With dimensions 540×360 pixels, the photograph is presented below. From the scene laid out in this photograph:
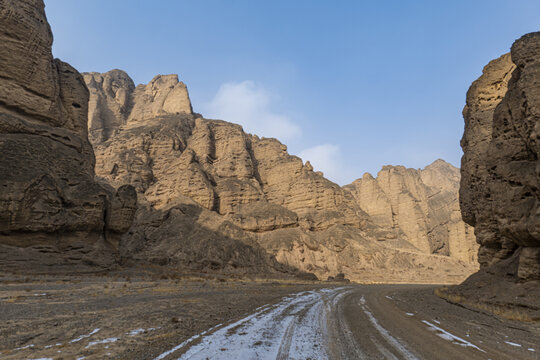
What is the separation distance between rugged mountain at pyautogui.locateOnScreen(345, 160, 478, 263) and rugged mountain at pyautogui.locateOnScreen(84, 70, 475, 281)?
1473 centimetres

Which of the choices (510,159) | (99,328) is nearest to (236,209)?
(510,159)

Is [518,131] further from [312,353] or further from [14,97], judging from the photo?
[14,97]

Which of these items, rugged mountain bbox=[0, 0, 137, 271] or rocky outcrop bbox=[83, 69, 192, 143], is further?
rocky outcrop bbox=[83, 69, 192, 143]

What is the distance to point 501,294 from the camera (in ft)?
45.0

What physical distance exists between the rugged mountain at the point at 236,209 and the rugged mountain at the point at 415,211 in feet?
48.3

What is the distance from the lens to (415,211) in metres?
103

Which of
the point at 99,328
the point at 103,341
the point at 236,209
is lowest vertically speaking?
the point at 99,328

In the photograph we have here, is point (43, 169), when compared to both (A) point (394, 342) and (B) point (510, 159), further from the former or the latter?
(B) point (510, 159)

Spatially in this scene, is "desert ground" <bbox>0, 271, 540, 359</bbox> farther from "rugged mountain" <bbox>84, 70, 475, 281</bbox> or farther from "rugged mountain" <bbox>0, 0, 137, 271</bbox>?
"rugged mountain" <bbox>84, 70, 475, 281</bbox>

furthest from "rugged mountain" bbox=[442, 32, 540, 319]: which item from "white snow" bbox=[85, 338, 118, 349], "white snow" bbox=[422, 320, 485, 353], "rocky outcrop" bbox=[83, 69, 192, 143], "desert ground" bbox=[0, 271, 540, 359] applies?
"rocky outcrop" bbox=[83, 69, 192, 143]

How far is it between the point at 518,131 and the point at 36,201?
37570mm

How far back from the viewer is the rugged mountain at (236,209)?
6153 centimetres

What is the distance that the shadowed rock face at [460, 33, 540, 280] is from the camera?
12969 mm

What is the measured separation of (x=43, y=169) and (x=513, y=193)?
1501 inches
